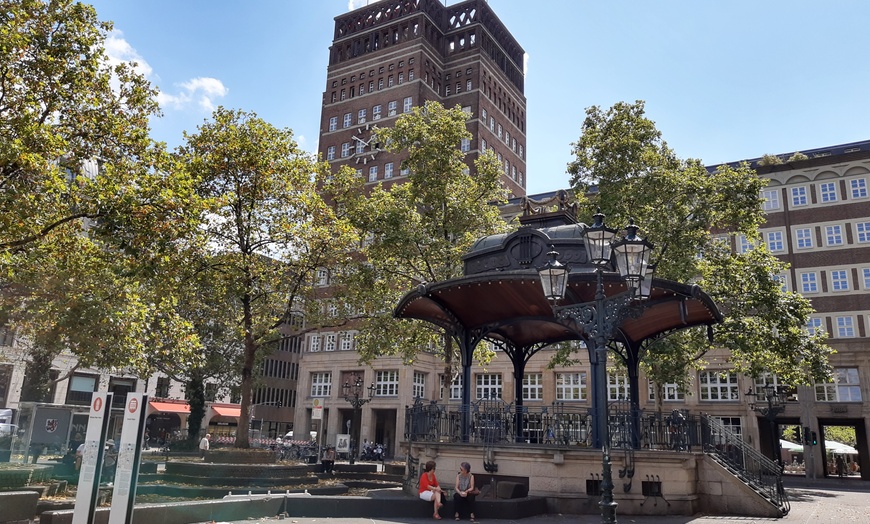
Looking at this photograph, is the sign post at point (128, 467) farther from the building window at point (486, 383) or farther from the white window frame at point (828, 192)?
the white window frame at point (828, 192)

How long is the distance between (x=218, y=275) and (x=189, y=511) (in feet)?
41.4

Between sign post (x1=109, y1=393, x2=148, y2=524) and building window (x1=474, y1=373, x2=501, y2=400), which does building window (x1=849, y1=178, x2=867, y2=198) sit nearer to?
building window (x1=474, y1=373, x2=501, y2=400)

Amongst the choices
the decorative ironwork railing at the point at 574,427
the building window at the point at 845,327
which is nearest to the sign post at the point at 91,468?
the decorative ironwork railing at the point at 574,427

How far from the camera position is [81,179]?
1471 cm

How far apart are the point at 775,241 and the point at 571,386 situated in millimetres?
17175

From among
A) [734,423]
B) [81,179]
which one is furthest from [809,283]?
[81,179]

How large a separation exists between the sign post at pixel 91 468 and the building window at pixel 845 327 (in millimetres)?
43923

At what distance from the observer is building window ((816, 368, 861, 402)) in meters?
39.9

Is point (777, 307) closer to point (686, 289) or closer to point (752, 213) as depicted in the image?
point (752, 213)

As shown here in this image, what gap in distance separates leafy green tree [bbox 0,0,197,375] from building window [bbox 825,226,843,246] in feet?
135

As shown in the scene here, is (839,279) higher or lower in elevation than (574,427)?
higher

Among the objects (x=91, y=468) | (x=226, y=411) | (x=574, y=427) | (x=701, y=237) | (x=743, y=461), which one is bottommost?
(x=91, y=468)

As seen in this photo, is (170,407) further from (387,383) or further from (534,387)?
(534,387)

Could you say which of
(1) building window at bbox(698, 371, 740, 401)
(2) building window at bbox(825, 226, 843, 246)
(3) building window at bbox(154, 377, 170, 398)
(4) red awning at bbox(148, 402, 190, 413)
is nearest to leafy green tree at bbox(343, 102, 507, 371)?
(1) building window at bbox(698, 371, 740, 401)
